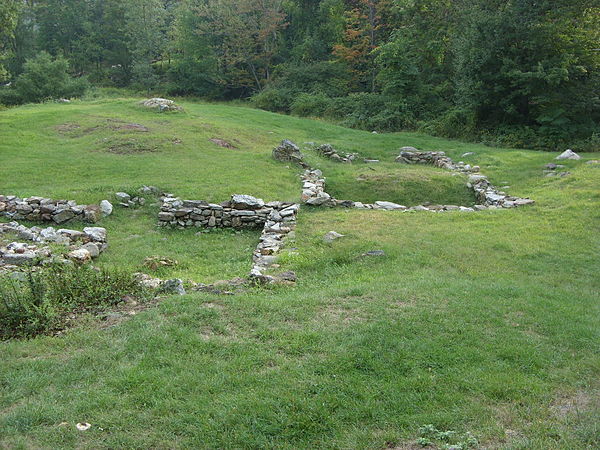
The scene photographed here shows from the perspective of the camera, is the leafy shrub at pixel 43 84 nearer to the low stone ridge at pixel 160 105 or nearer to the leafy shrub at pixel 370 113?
the low stone ridge at pixel 160 105

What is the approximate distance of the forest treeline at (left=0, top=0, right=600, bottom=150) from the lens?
24.6m

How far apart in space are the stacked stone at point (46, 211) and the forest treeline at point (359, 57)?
643 inches

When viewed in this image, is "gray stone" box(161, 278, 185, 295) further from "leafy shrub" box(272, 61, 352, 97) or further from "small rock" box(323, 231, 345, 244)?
"leafy shrub" box(272, 61, 352, 97)

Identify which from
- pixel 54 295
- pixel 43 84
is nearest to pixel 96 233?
pixel 54 295

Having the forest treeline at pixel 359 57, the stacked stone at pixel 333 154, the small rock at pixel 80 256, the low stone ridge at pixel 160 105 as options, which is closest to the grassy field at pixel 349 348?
the small rock at pixel 80 256

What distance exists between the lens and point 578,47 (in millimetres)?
24609

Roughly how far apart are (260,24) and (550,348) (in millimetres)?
45923

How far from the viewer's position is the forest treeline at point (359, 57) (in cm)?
2456

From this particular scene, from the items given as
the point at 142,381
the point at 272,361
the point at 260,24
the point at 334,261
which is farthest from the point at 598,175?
the point at 260,24

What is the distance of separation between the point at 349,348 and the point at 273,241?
5.36 m

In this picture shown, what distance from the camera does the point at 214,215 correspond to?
42.6 feet

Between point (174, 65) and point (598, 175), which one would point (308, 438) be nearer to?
point (598, 175)

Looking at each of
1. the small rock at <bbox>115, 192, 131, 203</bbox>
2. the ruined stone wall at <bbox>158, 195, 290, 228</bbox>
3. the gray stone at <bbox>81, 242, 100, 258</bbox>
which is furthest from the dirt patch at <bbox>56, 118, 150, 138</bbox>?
the gray stone at <bbox>81, 242, 100, 258</bbox>

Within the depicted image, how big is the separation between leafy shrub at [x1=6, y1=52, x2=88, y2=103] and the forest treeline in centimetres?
17
